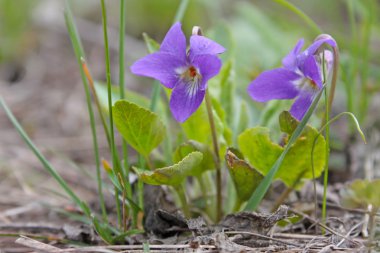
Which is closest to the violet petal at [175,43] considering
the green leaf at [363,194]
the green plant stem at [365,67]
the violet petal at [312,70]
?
the violet petal at [312,70]

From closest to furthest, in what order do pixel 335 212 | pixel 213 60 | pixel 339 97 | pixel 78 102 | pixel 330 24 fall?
pixel 213 60 < pixel 335 212 < pixel 339 97 < pixel 78 102 < pixel 330 24

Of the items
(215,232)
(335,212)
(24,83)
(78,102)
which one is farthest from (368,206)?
(24,83)

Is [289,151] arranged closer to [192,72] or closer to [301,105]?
[301,105]

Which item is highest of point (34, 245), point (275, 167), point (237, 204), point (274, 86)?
point (274, 86)

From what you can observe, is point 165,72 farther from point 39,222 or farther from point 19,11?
point 19,11

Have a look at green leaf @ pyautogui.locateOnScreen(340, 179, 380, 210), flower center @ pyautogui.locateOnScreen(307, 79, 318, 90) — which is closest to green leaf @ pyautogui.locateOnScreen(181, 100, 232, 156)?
flower center @ pyautogui.locateOnScreen(307, 79, 318, 90)

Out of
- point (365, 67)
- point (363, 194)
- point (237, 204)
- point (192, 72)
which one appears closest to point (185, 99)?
point (192, 72)
